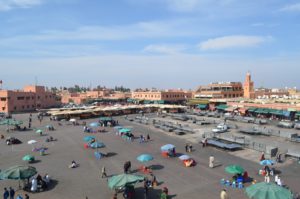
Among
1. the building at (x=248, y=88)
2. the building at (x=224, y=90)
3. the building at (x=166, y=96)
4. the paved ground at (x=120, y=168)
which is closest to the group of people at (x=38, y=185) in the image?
the paved ground at (x=120, y=168)

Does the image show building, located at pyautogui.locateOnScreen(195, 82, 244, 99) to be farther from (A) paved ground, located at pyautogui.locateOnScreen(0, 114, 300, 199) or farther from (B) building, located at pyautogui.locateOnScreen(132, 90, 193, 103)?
(A) paved ground, located at pyautogui.locateOnScreen(0, 114, 300, 199)

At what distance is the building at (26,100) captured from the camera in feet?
230

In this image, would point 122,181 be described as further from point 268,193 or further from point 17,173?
point 268,193

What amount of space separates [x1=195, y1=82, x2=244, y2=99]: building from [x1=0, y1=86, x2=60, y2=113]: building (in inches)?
1882

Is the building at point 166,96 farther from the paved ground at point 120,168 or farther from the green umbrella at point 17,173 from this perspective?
the green umbrella at point 17,173

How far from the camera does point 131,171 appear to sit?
2048 centimetres

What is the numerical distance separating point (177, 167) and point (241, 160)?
6012 millimetres

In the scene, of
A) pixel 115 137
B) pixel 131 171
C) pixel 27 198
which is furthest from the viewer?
pixel 115 137

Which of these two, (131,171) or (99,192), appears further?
(131,171)

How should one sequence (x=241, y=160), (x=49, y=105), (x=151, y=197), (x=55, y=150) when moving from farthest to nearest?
(x=49, y=105) < (x=55, y=150) < (x=241, y=160) < (x=151, y=197)

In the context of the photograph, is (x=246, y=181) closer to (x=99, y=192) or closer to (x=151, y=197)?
(x=151, y=197)

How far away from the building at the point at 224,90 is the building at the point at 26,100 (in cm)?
4779

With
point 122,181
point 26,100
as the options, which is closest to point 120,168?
point 122,181

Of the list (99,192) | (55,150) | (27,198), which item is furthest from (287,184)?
(55,150)
